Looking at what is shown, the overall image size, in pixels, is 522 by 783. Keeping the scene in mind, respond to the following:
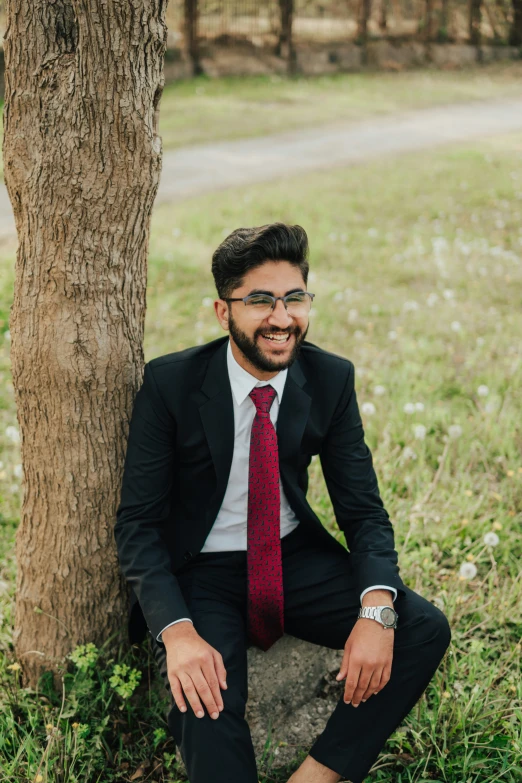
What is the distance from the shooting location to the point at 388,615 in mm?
2396

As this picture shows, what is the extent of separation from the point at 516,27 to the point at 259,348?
26.4 metres

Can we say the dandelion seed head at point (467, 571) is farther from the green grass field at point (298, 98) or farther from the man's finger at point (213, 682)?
the green grass field at point (298, 98)

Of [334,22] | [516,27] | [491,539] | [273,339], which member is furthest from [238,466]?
[516,27]

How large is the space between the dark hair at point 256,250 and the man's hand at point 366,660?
1.16 metres

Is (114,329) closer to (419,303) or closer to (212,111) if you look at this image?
(419,303)

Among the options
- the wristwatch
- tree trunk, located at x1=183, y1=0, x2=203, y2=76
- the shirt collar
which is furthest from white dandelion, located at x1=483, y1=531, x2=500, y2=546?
tree trunk, located at x1=183, y1=0, x2=203, y2=76

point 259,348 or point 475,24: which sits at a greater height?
point 475,24

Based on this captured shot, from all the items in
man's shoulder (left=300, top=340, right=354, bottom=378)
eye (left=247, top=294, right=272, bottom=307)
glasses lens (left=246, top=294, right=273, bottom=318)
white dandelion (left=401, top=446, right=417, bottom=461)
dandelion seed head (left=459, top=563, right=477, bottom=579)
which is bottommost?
dandelion seed head (left=459, top=563, right=477, bottom=579)

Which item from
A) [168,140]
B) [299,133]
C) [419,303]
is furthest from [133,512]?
[299,133]

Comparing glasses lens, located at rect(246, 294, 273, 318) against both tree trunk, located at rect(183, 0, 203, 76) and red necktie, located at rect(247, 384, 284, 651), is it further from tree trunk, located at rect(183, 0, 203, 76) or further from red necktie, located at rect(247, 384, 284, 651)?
tree trunk, located at rect(183, 0, 203, 76)

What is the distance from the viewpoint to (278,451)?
8.56 feet

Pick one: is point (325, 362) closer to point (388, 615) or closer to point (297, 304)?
point (297, 304)

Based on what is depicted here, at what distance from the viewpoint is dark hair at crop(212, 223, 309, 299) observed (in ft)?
8.03

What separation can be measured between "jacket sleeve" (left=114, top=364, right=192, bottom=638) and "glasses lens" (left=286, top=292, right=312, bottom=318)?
503 millimetres
